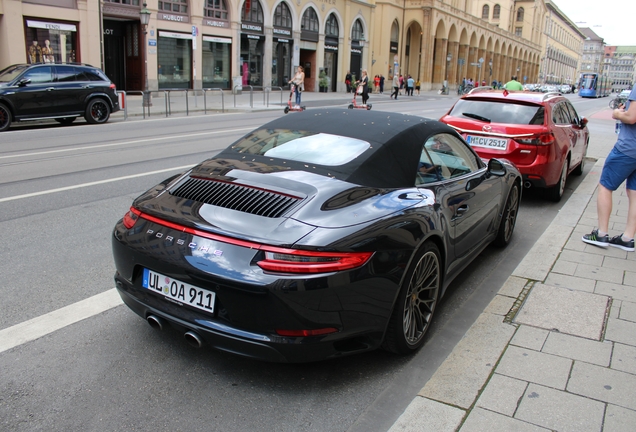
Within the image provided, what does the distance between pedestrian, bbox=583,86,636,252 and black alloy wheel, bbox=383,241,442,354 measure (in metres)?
3.00

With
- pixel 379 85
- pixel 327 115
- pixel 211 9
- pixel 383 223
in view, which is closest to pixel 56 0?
pixel 211 9

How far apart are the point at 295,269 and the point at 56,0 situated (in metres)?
25.5

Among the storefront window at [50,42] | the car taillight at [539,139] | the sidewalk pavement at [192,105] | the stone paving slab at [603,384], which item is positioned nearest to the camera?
the stone paving slab at [603,384]

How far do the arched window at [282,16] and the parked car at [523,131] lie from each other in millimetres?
32088

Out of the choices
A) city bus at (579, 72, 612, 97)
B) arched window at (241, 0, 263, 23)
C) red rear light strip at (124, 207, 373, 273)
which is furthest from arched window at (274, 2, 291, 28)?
city bus at (579, 72, 612, 97)

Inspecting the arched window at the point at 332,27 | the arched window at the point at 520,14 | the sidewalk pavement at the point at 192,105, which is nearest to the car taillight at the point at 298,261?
the sidewalk pavement at the point at 192,105

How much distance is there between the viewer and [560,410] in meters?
2.98

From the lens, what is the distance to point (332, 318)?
9.65 feet

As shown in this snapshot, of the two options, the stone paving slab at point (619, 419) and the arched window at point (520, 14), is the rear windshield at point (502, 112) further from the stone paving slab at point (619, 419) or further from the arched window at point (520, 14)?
the arched window at point (520, 14)

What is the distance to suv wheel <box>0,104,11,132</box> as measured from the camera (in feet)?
48.5

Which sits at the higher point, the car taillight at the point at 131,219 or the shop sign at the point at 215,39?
the shop sign at the point at 215,39

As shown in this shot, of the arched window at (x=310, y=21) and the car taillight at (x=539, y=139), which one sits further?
the arched window at (x=310, y=21)

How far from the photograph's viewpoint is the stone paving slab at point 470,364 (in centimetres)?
313

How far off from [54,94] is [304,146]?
1413 centimetres
